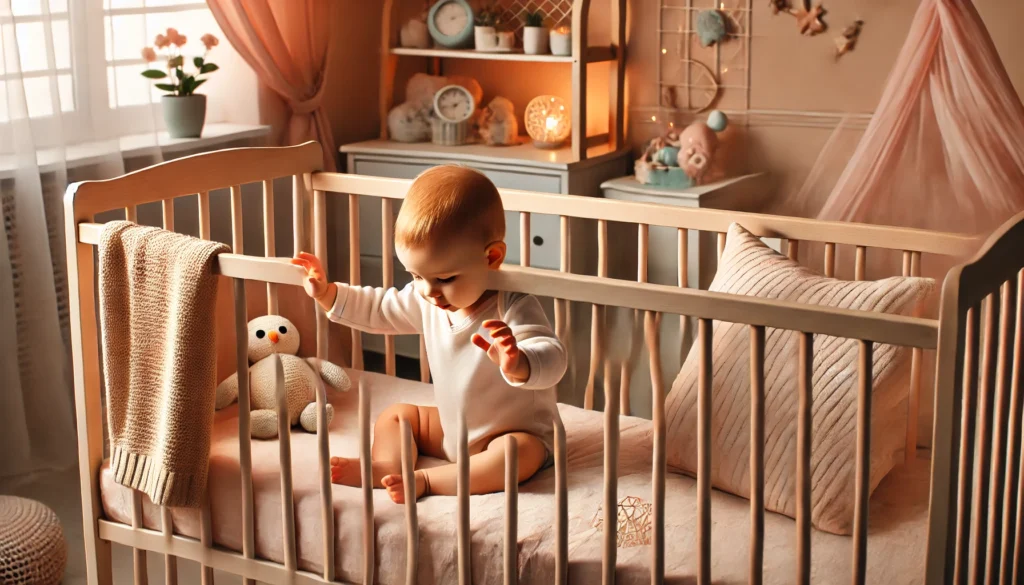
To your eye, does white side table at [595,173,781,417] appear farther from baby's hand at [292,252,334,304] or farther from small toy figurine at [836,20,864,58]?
baby's hand at [292,252,334,304]

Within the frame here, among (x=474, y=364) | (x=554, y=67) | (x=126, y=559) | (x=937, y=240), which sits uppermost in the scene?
(x=554, y=67)

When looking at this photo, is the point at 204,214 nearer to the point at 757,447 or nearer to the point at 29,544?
the point at 29,544

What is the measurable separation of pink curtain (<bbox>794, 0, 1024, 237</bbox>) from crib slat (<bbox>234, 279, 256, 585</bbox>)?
164cm

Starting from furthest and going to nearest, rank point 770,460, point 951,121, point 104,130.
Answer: point 104,130 < point 951,121 < point 770,460

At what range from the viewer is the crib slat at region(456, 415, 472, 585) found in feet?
5.46

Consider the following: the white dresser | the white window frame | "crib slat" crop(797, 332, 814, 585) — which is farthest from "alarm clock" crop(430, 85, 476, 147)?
"crib slat" crop(797, 332, 814, 585)

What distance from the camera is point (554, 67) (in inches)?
140

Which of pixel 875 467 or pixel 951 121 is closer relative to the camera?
pixel 875 467

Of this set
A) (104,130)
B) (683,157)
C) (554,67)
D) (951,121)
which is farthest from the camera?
(554,67)

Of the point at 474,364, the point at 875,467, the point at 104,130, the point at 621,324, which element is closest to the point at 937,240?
the point at 875,467

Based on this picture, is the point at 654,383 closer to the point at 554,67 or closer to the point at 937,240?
the point at 937,240

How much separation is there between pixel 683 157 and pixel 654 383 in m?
1.64

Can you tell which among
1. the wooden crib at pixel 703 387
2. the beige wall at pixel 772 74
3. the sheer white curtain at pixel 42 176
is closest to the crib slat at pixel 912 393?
the wooden crib at pixel 703 387

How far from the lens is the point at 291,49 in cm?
338
